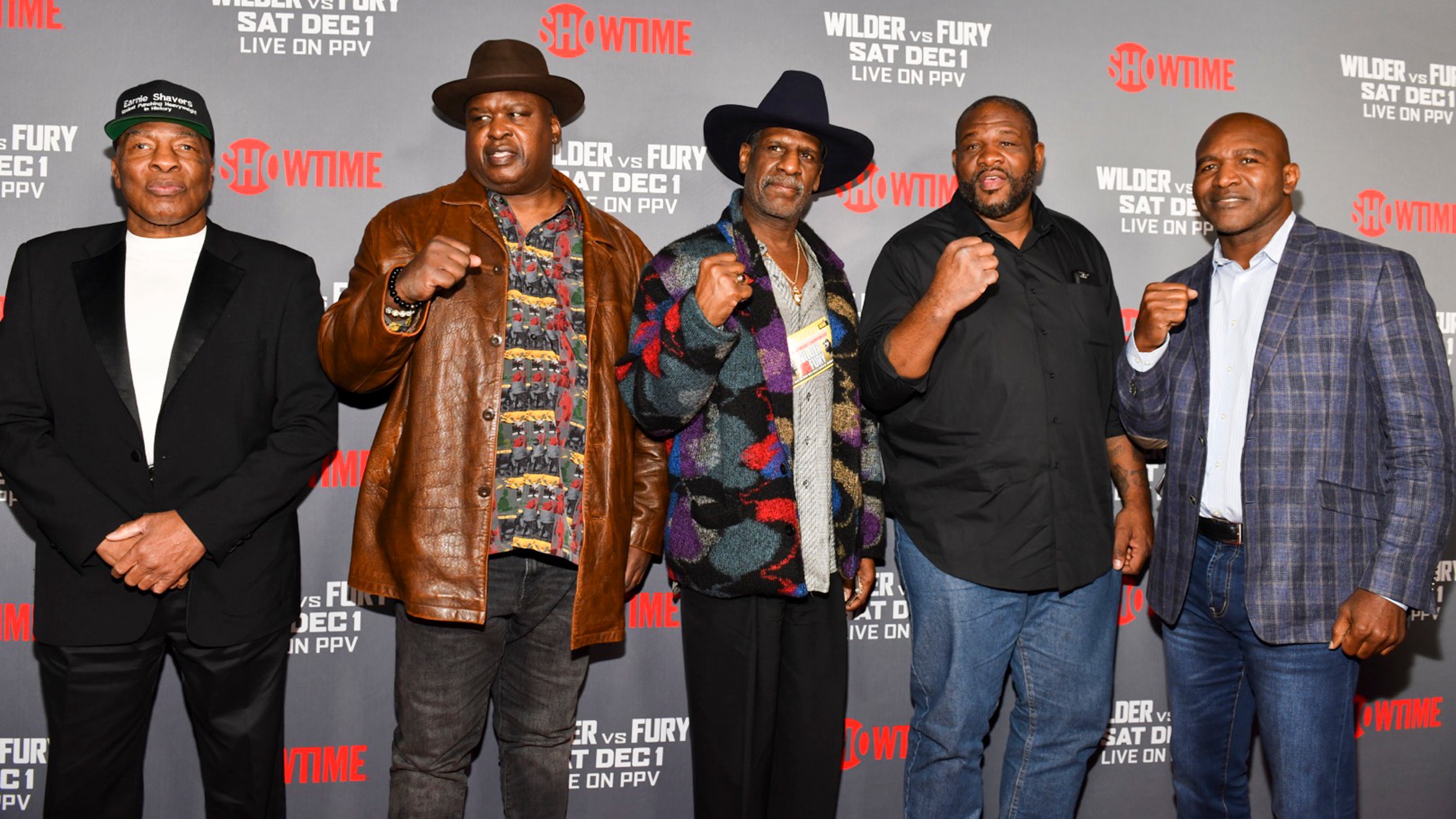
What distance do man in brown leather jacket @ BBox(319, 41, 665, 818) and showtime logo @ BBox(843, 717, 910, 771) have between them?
3.51ft

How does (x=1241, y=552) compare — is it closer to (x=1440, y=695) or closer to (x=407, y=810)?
(x=1440, y=695)

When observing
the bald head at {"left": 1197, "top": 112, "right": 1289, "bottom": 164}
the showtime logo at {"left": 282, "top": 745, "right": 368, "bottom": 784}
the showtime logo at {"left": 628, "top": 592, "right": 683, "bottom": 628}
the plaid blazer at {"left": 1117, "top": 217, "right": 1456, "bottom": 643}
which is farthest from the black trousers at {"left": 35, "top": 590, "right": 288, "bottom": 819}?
the bald head at {"left": 1197, "top": 112, "right": 1289, "bottom": 164}

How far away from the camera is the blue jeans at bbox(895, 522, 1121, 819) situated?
252 centimetres

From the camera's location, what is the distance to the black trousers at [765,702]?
238cm

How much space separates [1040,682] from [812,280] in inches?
48.0

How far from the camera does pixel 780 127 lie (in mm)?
2590

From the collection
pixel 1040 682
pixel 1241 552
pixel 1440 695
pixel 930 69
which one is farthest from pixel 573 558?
pixel 1440 695

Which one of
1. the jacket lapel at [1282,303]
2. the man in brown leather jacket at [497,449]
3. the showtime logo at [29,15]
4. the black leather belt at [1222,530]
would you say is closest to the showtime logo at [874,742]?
the man in brown leather jacket at [497,449]

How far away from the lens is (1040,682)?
102 inches

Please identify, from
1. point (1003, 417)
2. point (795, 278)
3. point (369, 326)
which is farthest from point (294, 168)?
point (1003, 417)

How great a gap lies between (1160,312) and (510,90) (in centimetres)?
172

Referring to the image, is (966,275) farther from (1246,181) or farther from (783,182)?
(1246,181)

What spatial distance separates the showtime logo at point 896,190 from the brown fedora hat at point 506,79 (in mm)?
974

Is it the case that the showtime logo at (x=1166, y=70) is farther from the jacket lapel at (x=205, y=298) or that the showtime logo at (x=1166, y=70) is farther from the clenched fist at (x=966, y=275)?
the jacket lapel at (x=205, y=298)
